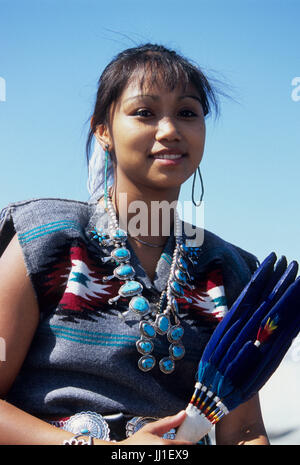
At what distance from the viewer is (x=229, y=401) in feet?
7.01

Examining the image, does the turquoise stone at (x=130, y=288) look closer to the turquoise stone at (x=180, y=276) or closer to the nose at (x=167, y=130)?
the turquoise stone at (x=180, y=276)

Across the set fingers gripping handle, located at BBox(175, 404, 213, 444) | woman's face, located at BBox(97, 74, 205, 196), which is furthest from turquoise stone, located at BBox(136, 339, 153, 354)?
woman's face, located at BBox(97, 74, 205, 196)

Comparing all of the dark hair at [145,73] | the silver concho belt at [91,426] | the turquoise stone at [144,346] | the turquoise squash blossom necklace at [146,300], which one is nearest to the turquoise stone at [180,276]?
the turquoise squash blossom necklace at [146,300]

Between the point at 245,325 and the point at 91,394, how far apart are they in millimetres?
597

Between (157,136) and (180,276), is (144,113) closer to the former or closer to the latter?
(157,136)

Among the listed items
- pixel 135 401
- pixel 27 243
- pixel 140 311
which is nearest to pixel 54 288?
pixel 27 243

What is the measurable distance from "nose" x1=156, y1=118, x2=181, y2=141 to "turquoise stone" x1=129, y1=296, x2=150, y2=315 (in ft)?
2.02

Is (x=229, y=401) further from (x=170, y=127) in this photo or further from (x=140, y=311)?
(x=170, y=127)

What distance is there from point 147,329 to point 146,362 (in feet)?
0.39

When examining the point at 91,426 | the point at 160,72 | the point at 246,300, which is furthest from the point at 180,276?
the point at 160,72

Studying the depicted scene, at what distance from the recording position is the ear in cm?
255

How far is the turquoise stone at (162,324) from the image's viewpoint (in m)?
2.24

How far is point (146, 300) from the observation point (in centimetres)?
228
